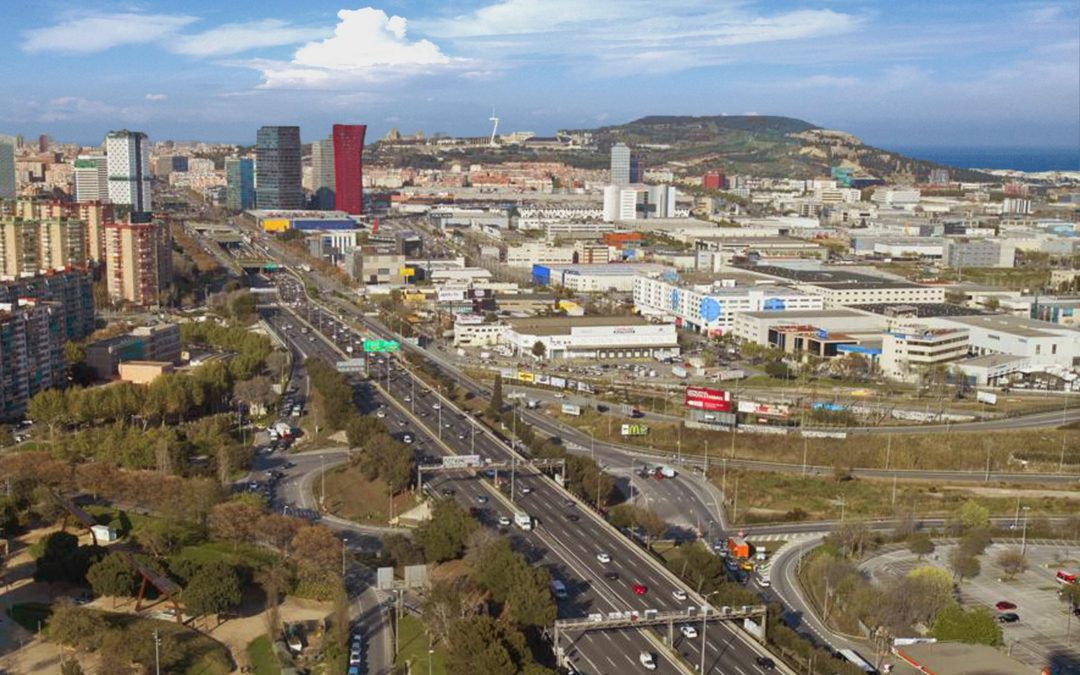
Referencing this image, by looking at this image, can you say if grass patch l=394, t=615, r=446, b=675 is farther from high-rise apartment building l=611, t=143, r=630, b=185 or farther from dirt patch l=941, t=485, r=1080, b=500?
high-rise apartment building l=611, t=143, r=630, b=185

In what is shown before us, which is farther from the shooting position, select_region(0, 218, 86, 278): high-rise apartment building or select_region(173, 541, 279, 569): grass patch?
select_region(0, 218, 86, 278): high-rise apartment building

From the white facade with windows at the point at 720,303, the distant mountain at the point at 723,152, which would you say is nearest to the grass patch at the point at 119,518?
the white facade with windows at the point at 720,303

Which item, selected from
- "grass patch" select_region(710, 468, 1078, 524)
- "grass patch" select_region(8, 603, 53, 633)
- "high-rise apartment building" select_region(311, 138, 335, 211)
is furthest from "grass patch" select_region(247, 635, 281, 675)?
"high-rise apartment building" select_region(311, 138, 335, 211)

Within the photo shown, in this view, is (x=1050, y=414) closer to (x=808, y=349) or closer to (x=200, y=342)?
(x=808, y=349)

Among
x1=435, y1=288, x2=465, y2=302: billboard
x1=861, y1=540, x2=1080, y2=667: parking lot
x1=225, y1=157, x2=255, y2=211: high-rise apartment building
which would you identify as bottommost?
x1=861, y1=540, x2=1080, y2=667: parking lot

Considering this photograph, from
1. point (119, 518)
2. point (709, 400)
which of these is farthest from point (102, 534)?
point (709, 400)

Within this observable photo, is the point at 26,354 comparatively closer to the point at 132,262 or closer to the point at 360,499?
the point at 360,499

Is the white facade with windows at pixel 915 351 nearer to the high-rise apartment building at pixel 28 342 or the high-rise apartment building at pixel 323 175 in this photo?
the high-rise apartment building at pixel 28 342
